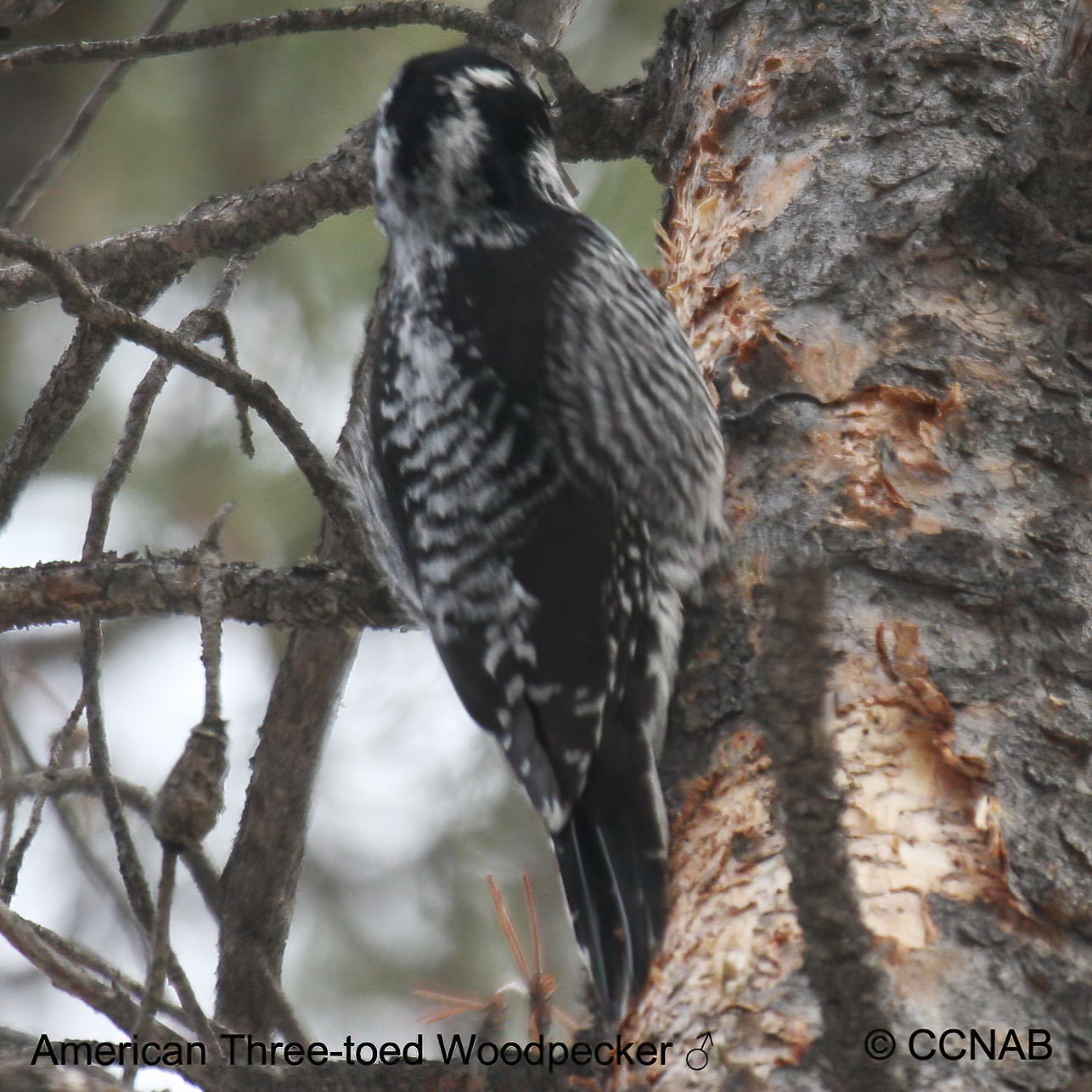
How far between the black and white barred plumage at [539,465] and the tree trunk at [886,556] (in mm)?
86

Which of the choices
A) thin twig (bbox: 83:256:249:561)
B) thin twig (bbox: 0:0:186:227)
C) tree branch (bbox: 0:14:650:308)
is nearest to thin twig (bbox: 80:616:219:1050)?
thin twig (bbox: 83:256:249:561)

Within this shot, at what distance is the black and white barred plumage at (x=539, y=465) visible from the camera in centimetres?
169

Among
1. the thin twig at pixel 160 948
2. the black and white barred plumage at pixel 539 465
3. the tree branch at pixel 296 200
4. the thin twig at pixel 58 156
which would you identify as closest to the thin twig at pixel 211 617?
the thin twig at pixel 160 948

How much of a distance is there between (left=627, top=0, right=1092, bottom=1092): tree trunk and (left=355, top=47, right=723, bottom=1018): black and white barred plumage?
86mm

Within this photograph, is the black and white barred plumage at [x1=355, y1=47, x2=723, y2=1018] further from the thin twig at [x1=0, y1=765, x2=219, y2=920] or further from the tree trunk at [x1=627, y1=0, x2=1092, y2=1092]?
the thin twig at [x1=0, y1=765, x2=219, y2=920]

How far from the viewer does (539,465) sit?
1950 mm

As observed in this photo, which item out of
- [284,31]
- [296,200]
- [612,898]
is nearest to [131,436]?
[296,200]

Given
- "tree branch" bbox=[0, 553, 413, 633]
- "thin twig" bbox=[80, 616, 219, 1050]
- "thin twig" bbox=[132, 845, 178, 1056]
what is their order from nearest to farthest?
"thin twig" bbox=[132, 845, 178, 1056] → "thin twig" bbox=[80, 616, 219, 1050] → "tree branch" bbox=[0, 553, 413, 633]

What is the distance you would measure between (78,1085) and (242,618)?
102 centimetres

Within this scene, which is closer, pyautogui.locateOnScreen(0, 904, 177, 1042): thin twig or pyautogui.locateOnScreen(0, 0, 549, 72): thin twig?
pyautogui.locateOnScreen(0, 904, 177, 1042): thin twig

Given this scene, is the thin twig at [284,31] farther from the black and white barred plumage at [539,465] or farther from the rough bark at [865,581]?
the rough bark at [865,581]

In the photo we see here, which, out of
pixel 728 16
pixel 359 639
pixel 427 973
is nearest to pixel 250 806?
pixel 359 639

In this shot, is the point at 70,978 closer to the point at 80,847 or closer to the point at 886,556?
the point at 886,556

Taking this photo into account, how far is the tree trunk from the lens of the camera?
3.53 feet
